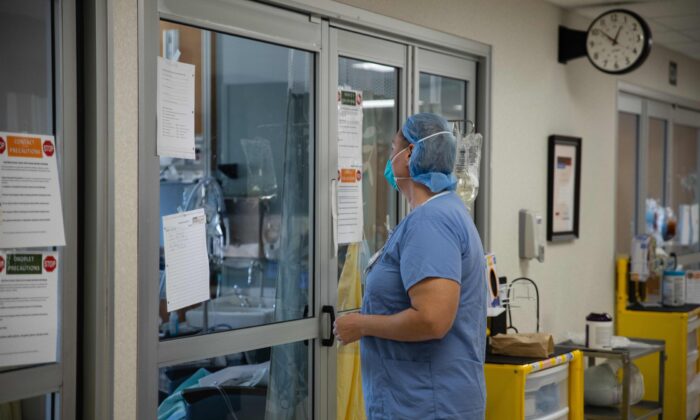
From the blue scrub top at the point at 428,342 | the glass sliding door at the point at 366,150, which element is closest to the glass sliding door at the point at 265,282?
the glass sliding door at the point at 366,150

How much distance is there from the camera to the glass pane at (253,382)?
114 inches

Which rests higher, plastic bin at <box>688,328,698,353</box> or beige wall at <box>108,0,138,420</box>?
beige wall at <box>108,0,138,420</box>

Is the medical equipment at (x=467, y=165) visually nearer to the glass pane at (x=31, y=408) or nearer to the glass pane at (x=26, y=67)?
the glass pane at (x=26, y=67)

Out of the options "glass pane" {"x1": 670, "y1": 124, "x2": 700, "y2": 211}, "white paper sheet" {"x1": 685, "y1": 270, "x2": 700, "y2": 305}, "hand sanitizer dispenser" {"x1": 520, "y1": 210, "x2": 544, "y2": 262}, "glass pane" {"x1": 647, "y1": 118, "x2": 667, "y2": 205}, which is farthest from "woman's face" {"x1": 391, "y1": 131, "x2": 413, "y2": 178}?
"glass pane" {"x1": 670, "y1": 124, "x2": 700, "y2": 211}

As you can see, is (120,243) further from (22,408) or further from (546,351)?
(546,351)

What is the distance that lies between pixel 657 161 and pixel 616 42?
2001 millimetres

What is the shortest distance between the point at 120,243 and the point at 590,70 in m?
3.61

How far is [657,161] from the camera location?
629 cm

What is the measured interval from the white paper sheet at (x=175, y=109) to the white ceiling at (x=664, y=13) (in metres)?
2.68

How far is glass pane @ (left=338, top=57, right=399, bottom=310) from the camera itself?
3.21 meters

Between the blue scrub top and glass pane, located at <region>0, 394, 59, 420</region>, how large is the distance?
2.91 ft

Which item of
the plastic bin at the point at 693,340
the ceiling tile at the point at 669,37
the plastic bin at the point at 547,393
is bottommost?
the plastic bin at the point at 693,340

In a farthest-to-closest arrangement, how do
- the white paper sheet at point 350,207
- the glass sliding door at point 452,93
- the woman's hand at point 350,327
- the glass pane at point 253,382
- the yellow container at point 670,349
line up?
1. the yellow container at point 670,349
2. the glass sliding door at point 452,93
3. the white paper sheet at point 350,207
4. the glass pane at point 253,382
5. the woman's hand at point 350,327

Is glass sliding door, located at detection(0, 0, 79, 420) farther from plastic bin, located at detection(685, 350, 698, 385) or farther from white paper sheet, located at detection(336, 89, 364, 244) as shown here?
plastic bin, located at detection(685, 350, 698, 385)
